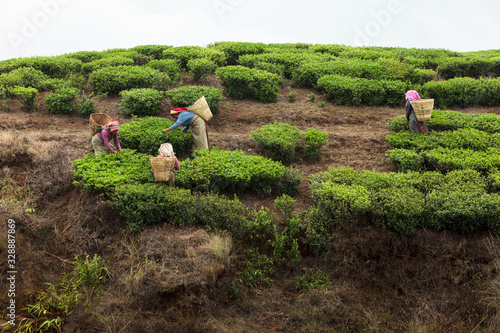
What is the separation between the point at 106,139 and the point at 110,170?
852 mm

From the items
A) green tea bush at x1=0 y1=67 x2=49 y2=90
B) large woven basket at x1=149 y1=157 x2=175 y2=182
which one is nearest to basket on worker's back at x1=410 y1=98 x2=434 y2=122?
large woven basket at x1=149 y1=157 x2=175 y2=182

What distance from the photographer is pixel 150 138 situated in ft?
30.0

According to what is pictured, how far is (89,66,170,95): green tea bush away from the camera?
12.3 m

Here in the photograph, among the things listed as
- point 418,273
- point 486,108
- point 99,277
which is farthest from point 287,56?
point 99,277

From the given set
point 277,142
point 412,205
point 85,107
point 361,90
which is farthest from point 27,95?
point 412,205

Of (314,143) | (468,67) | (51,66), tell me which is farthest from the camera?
(468,67)

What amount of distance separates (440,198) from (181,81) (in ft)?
31.0

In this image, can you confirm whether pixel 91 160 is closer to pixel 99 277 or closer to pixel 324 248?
pixel 99 277

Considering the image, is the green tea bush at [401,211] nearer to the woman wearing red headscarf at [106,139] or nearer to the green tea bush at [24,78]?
the woman wearing red headscarf at [106,139]

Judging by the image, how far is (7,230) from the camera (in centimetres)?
678

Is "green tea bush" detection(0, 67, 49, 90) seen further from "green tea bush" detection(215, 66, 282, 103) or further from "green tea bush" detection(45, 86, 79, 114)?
"green tea bush" detection(215, 66, 282, 103)

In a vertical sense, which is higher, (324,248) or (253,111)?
(253,111)

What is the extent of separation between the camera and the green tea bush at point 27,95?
449 inches

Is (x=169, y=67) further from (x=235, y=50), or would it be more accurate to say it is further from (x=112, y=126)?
(x=112, y=126)
